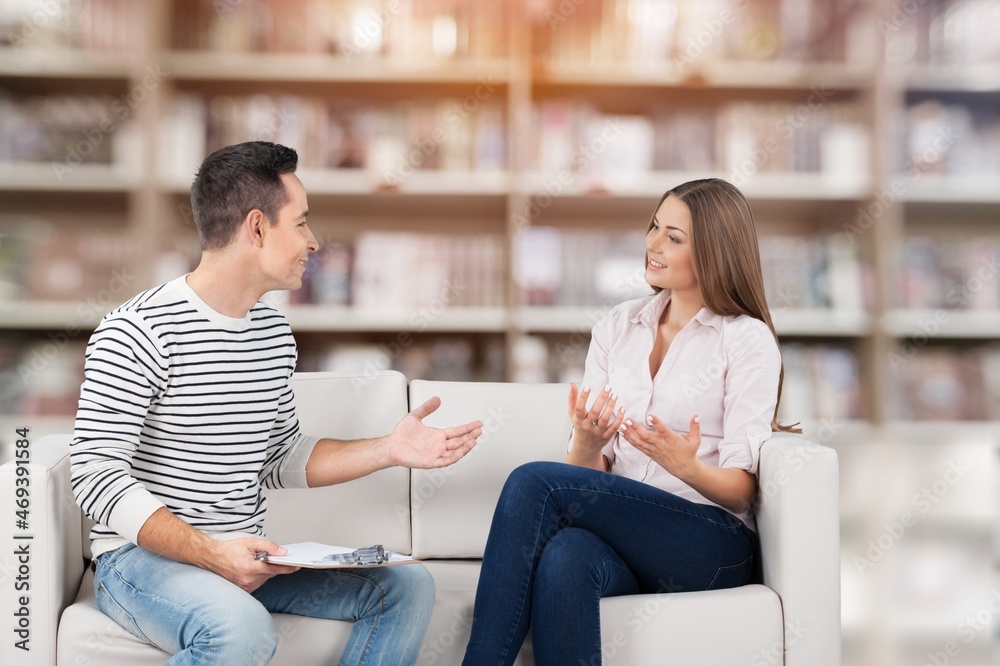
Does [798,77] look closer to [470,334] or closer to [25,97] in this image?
[470,334]

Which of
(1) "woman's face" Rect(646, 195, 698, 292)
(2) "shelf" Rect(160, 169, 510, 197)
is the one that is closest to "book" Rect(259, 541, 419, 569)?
(1) "woman's face" Rect(646, 195, 698, 292)

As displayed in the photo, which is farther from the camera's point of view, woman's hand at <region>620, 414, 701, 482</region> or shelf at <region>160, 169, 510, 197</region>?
shelf at <region>160, 169, 510, 197</region>

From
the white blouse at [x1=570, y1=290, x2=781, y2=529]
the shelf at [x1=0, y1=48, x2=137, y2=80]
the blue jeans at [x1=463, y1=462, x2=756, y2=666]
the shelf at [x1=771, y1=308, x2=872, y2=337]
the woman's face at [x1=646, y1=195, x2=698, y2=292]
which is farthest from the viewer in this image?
the shelf at [x1=771, y1=308, x2=872, y2=337]

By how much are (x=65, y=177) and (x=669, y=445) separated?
220 cm

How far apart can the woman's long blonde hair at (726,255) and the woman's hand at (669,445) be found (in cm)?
28

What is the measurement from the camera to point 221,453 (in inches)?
53.5

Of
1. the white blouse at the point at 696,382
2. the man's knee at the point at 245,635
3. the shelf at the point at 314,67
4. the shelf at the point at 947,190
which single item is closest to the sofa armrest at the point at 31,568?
the man's knee at the point at 245,635

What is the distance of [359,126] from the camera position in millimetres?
2916

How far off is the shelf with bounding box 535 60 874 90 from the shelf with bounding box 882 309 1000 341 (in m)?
0.74

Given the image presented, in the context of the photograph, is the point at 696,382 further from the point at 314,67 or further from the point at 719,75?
the point at 314,67

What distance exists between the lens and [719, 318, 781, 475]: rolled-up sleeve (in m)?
1.53

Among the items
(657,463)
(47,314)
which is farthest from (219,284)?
(47,314)

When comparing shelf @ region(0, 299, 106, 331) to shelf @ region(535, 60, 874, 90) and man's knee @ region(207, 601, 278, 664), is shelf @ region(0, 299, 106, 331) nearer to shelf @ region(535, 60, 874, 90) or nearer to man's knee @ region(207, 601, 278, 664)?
shelf @ region(535, 60, 874, 90)

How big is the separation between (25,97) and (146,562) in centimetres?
222
